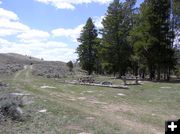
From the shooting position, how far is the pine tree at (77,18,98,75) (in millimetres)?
67938

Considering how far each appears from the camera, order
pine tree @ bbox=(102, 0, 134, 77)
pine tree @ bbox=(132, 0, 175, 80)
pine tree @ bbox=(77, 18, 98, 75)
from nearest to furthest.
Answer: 1. pine tree @ bbox=(132, 0, 175, 80)
2. pine tree @ bbox=(102, 0, 134, 77)
3. pine tree @ bbox=(77, 18, 98, 75)

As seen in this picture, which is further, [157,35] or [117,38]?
[117,38]

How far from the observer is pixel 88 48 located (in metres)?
68.1

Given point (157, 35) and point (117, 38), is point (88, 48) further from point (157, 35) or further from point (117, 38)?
point (157, 35)

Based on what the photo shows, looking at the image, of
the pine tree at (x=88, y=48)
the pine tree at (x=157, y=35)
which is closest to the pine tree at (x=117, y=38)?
the pine tree at (x=157, y=35)

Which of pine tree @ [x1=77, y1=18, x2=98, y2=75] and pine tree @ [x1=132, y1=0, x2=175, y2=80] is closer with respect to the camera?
pine tree @ [x1=132, y1=0, x2=175, y2=80]

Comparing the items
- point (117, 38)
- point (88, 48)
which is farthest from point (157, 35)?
point (88, 48)

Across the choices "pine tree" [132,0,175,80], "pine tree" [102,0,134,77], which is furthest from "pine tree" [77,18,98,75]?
"pine tree" [132,0,175,80]

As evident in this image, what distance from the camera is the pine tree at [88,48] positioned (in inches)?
2675

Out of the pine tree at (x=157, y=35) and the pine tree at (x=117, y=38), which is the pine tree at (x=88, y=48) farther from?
the pine tree at (x=157, y=35)

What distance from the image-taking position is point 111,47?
52750 millimetres

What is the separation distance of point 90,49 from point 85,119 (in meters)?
55.6

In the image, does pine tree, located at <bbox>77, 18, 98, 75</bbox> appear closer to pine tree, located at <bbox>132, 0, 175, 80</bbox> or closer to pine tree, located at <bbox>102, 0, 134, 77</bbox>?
pine tree, located at <bbox>102, 0, 134, 77</bbox>

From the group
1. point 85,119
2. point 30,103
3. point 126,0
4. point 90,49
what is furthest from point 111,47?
point 85,119
